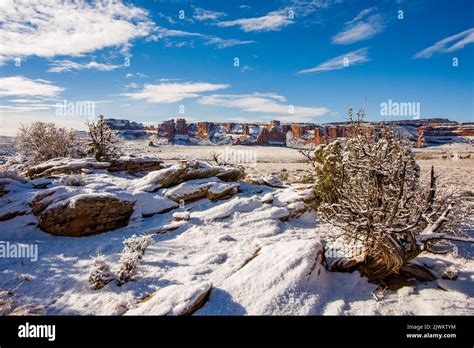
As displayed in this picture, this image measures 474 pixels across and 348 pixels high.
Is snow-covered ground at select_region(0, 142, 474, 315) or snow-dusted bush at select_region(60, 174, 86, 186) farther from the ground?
snow-dusted bush at select_region(60, 174, 86, 186)

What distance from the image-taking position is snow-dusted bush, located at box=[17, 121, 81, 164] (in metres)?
21.0

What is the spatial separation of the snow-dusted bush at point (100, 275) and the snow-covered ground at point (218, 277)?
0.41ft

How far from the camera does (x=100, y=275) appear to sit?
6.41 m

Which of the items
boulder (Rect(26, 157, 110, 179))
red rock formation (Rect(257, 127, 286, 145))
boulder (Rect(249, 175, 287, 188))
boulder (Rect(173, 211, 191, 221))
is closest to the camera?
boulder (Rect(173, 211, 191, 221))

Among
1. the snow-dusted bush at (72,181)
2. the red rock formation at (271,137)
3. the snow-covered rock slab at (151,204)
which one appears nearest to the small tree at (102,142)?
the snow-dusted bush at (72,181)

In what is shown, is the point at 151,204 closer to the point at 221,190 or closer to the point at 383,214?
the point at 221,190

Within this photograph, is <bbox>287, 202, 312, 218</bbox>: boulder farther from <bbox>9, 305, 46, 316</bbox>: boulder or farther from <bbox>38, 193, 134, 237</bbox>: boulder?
<bbox>9, 305, 46, 316</bbox>: boulder

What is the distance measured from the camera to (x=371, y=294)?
566cm

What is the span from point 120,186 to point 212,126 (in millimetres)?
133428

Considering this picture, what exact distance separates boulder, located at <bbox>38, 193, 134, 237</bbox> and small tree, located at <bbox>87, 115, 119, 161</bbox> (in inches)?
314

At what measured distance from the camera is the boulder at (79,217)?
962cm

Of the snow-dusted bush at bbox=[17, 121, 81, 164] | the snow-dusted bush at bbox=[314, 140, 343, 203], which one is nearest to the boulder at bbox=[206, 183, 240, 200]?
the snow-dusted bush at bbox=[314, 140, 343, 203]

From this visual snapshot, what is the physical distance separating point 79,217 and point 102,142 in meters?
9.11

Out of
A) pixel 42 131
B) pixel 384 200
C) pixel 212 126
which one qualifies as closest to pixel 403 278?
pixel 384 200
